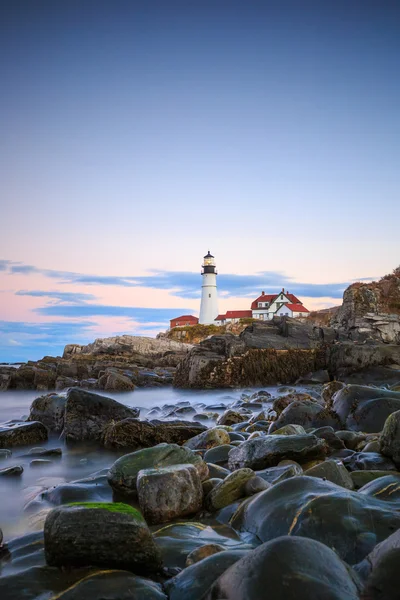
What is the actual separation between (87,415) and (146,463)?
3.53m

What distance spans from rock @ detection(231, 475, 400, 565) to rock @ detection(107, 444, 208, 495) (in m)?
1.12

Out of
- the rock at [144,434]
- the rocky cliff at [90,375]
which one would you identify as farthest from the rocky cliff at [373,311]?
the rock at [144,434]

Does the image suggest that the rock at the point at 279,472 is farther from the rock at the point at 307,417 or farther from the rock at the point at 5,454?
the rock at the point at 5,454

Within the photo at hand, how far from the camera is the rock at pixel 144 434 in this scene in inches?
280

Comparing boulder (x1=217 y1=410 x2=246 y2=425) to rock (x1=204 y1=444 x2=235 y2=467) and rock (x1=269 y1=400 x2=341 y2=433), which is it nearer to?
rock (x1=269 y1=400 x2=341 y2=433)

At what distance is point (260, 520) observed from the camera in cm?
349

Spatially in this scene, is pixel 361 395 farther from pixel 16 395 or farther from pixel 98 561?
pixel 16 395

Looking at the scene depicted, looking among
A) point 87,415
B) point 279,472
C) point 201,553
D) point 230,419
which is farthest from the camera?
point 230,419

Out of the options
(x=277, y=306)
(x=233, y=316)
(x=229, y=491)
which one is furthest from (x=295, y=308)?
(x=229, y=491)

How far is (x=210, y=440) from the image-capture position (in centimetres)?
654

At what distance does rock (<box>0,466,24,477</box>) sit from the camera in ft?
19.0

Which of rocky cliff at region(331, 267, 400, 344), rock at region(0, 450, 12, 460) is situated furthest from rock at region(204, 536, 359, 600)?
rocky cliff at region(331, 267, 400, 344)

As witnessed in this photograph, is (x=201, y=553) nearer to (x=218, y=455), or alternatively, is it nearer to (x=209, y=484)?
(x=209, y=484)

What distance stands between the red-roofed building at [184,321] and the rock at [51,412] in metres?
81.6
